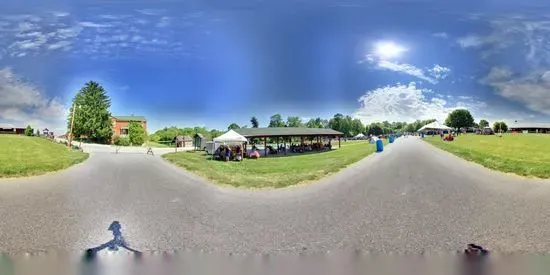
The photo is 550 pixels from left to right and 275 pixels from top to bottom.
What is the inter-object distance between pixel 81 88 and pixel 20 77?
1.97 feet

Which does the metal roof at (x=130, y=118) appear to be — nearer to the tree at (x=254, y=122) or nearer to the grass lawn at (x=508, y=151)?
the tree at (x=254, y=122)

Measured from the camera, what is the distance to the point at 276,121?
10.6 ft

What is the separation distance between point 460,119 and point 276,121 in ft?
5.01

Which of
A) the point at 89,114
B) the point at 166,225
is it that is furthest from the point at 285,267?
the point at 89,114

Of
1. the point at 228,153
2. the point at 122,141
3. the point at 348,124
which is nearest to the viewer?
the point at 348,124

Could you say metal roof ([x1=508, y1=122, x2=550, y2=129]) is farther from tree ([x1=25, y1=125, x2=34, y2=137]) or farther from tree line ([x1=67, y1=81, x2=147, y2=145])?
tree ([x1=25, y1=125, x2=34, y2=137])

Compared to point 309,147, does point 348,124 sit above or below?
above

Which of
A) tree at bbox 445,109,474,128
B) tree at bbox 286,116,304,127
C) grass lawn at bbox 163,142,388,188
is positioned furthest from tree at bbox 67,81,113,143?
tree at bbox 445,109,474,128

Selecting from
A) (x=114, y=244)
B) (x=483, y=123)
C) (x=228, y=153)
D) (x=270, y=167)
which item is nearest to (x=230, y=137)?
(x=228, y=153)

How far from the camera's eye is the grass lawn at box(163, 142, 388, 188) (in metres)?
3.43

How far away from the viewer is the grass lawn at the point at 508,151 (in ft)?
11.0

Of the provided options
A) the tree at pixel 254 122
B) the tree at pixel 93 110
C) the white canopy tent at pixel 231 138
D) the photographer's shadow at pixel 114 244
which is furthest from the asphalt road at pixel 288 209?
the tree at pixel 254 122

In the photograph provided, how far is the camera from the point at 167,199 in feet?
11.8

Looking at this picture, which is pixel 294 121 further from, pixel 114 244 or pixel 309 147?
pixel 114 244
